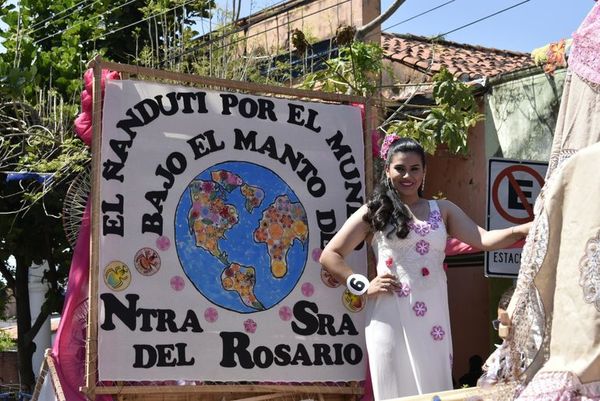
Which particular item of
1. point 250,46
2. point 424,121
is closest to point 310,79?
point 424,121

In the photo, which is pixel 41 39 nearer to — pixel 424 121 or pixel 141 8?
pixel 141 8

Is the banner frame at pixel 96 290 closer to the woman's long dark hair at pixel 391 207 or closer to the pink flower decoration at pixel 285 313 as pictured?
the pink flower decoration at pixel 285 313

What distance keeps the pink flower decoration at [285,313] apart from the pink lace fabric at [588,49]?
8.15ft

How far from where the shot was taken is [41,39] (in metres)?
12.5

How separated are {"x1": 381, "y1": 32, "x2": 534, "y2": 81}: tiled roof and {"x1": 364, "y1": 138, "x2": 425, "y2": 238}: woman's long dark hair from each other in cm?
581

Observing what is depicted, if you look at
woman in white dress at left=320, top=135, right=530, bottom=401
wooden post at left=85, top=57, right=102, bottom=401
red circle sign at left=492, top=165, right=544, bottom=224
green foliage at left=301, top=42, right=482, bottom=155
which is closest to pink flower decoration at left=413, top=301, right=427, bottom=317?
woman in white dress at left=320, top=135, right=530, bottom=401

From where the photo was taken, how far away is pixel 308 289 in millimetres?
5230

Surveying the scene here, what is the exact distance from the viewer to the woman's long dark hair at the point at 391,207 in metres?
4.50

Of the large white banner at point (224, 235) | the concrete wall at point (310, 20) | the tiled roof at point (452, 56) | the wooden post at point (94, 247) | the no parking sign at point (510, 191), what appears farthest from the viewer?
the concrete wall at point (310, 20)

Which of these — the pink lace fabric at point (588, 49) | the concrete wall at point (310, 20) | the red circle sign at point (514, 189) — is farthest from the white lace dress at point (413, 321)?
the concrete wall at point (310, 20)

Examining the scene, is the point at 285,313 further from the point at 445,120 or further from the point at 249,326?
the point at 445,120

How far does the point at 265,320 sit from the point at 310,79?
3.84 metres

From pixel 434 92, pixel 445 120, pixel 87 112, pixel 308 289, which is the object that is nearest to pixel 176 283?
pixel 308 289

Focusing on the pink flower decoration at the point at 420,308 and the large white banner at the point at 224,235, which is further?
the large white banner at the point at 224,235
